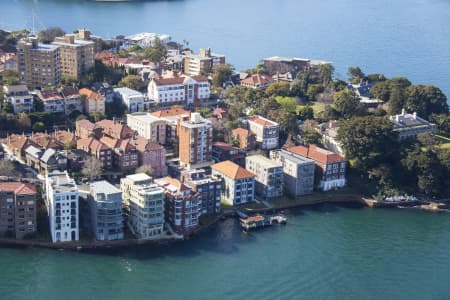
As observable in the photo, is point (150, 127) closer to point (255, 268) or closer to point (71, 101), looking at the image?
point (71, 101)

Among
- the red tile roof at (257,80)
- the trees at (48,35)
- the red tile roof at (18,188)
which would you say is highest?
the trees at (48,35)

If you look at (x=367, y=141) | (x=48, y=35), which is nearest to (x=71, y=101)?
(x=48, y=35)

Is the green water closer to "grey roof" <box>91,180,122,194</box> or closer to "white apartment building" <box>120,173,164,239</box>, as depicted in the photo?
"white apartment building" <box>120,173,164,239</box>

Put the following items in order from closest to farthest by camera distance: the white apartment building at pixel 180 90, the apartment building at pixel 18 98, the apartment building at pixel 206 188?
1. the apartment building at pixel 206 188
2. the apartment building at pixel 18 98
3. the white apartment building at pixel 180 90

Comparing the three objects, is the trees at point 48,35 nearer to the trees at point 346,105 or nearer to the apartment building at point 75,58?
the apartment building at point 75,58

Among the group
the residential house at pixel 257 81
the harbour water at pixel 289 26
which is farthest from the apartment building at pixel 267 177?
the harbour water at pixel 289 26

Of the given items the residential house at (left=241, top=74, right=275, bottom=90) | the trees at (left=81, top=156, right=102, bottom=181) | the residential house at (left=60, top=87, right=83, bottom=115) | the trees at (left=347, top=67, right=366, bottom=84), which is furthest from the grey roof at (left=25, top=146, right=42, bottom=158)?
the trees at (left=347, top=67, right=366, bottom=84)

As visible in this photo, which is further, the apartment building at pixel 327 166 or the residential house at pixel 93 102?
the residential house at pixel 93 102
